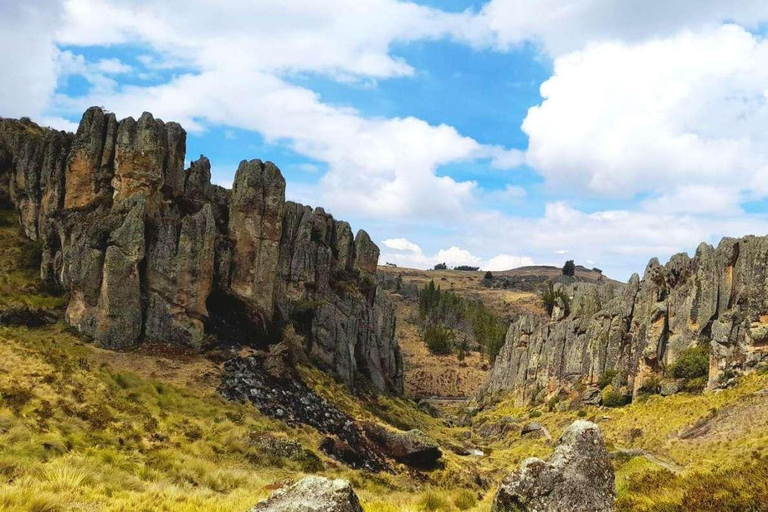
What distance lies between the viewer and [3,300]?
35750mm

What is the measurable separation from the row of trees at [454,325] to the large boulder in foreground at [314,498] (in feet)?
352

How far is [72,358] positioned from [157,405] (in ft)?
21.7

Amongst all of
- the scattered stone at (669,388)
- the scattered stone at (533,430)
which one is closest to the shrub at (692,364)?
the scattered stone at (669,388)

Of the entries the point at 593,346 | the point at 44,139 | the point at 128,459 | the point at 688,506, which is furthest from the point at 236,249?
the point at 593,346

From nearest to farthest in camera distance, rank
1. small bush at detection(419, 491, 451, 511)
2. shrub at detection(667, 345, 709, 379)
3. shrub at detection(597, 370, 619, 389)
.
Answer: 1. small bush at detection(419, 491, 451, 511)
2. shrub at detection(667, 345, 709, 379)
3. shrub at detection(597, 370, 619, 389)

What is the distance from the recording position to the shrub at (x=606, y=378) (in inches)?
2434

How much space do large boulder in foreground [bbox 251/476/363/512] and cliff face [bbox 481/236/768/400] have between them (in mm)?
45964

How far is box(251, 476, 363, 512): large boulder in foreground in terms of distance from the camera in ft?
28.3

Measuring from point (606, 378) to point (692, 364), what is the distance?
15.3 m

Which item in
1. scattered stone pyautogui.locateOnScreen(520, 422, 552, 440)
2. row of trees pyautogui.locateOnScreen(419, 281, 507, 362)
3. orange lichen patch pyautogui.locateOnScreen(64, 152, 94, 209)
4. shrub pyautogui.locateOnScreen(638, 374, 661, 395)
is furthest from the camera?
row of trees pyautogui.locateOnScreen(419, 281, 507, 362)

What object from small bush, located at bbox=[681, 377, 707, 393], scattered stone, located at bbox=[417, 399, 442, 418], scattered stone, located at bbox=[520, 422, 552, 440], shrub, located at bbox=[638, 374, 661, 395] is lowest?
scattered stone, located at bbox=[417, 399, 442, 418]

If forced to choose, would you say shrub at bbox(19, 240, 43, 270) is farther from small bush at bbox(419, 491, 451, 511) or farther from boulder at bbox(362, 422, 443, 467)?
small bush at bbox(419, 491, 451, 511)

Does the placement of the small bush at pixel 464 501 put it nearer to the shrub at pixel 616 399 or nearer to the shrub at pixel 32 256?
the shrub at pixel 32 256

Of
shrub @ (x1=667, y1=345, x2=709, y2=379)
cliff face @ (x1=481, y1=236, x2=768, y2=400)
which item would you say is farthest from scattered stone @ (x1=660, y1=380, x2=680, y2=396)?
cliff face @ (x1=481, y1=236, x2=768, y2=400)
